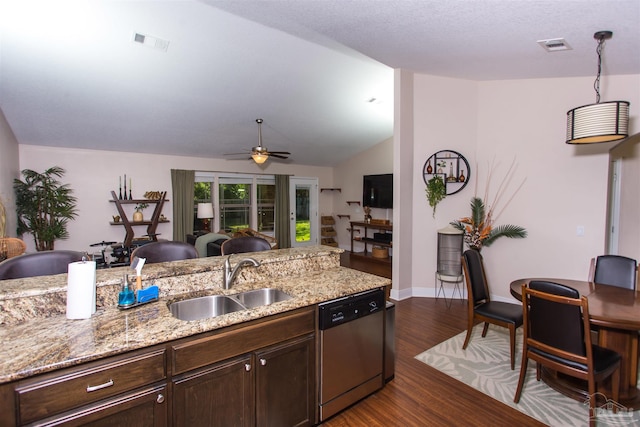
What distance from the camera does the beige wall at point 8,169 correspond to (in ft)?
13.9

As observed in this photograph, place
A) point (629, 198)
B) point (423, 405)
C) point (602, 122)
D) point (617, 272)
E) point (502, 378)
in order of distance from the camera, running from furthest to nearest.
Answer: point (629, 198), point (617, 272), point (502, 378), point (602, 122), point (423, 405)

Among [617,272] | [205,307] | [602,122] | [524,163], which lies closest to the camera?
[205,307]

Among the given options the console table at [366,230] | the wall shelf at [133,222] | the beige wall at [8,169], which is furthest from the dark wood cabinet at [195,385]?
the console table at [366,230]

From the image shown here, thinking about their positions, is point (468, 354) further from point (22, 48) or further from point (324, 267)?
point (22, 48)

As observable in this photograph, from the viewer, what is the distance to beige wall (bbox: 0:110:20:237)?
13.9 ft

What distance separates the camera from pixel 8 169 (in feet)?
15.0

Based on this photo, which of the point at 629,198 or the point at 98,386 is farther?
the point at 629,198

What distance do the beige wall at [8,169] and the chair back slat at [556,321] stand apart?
5990 mm

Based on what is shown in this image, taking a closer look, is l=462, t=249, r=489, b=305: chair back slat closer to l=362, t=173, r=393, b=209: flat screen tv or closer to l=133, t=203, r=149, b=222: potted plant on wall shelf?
l=362, t=173, r=393, b=209: flat screen tv

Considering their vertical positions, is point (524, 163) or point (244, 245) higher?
point (524, 163)

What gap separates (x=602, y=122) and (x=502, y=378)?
7.25ft

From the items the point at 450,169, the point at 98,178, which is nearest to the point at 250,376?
the point at 450,169

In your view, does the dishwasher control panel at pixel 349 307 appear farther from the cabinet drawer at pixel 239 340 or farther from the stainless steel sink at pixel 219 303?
the stainless steel sink at pixel 219 303

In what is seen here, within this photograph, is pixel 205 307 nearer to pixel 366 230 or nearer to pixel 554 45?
pixel 554 45
